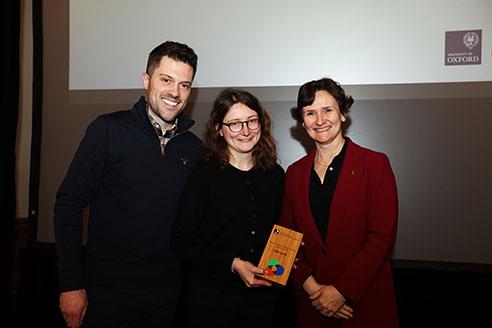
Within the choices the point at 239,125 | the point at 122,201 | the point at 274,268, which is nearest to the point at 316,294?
the point at 274,268

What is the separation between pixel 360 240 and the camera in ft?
4.88

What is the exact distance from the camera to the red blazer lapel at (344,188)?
146cm

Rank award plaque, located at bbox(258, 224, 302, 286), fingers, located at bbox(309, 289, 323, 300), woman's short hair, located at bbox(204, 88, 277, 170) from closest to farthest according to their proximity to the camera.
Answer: award plaque, located at bbox(258, 224, 302, 286) < fingers, located at bbox(309, 289, 323, 300) < woman's short hair, located at bbox(204, 88, 277, 170)

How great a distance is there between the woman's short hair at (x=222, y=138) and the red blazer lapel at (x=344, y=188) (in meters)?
0.30

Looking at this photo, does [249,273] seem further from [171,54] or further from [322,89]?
[171,54]

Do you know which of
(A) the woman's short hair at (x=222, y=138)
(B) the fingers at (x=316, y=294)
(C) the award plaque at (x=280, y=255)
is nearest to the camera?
(C) the award plaque at (x=280, y=255)

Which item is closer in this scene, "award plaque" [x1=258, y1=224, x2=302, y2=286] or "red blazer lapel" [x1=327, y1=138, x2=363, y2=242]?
"award plaque" [x1=258, y1=224, x2=302, y2=286]

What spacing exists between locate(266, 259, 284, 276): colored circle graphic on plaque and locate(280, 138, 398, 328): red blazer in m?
0.21

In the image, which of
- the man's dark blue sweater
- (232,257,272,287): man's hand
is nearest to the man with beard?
the man's dark blue sweater

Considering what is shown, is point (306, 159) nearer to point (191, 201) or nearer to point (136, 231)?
point (191, 201)

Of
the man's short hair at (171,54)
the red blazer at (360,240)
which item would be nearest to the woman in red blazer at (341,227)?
the red blazer at (360,240)

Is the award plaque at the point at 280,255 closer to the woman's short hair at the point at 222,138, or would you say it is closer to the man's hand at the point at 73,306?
the woman's short hair at the point at 222,138

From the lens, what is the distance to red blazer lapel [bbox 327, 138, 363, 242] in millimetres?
1456

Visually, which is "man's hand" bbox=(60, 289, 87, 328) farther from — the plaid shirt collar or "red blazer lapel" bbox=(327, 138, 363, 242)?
"red blazer lapel" bbox=(327, 138, 363, 242)
